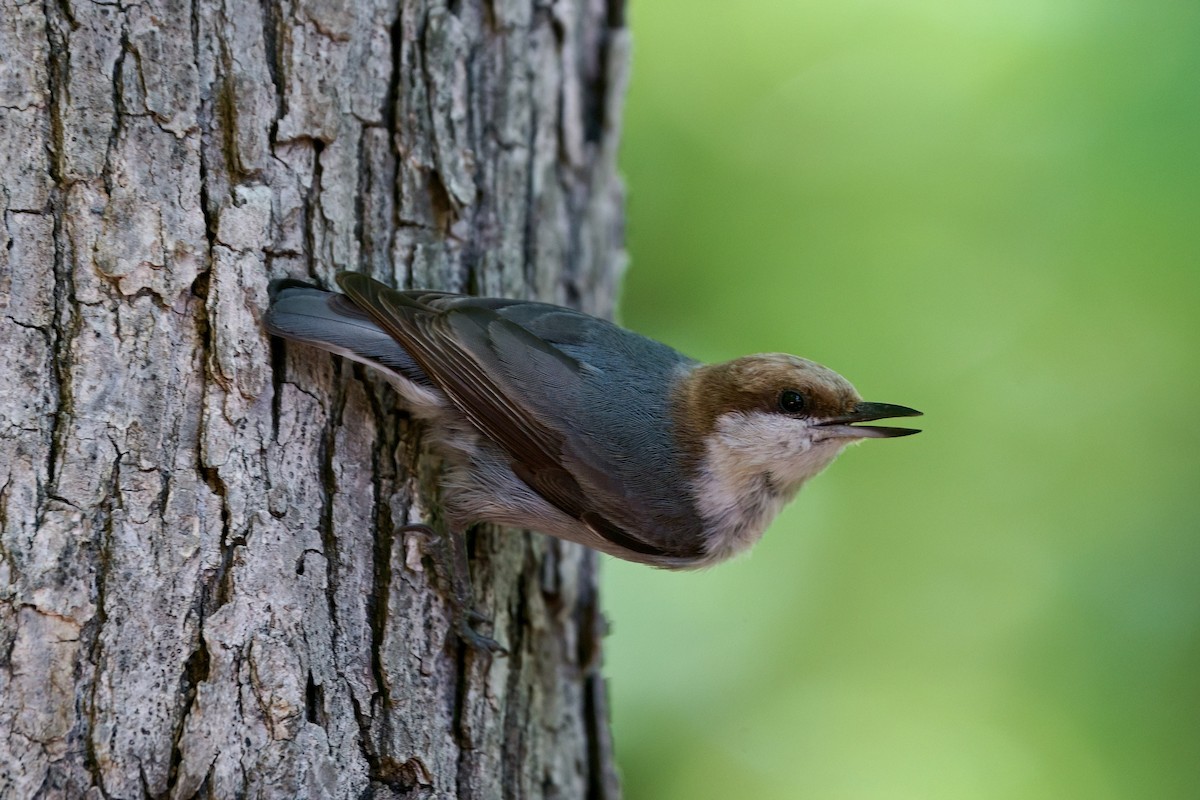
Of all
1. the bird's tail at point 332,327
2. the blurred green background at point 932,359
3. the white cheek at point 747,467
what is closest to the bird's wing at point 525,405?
the bird's tail at point 332,327

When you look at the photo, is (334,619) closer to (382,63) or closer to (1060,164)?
(382,63)

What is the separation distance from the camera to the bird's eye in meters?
2.78

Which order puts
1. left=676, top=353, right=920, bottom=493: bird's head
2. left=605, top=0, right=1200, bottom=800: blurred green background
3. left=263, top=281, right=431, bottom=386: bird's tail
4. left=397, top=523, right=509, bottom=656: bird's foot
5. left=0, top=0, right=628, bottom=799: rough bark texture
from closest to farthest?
left=0, top=0, right=628, bottom=799: rough bark texture, left=263, top=281, right=431, bottom=386: bird's tail, left=397, top=523, right=509, bottom=656: bird's foot, left=676, top=353, right=920, bottom=493: bird's head, left=605, top=0, right=1200, bottom=800: blurred green background

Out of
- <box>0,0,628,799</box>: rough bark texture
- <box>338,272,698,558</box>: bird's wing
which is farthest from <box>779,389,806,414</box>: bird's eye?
<box>0,0,628,799</box>: rough bark texture

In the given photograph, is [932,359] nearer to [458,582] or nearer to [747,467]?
[747,467]

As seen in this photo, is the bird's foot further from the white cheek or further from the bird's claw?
the white cheek

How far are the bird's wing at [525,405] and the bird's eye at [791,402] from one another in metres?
0.50

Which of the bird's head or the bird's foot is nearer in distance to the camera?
the bird's foot

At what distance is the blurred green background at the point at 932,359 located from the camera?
462 cm

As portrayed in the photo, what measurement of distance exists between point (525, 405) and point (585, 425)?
17cm

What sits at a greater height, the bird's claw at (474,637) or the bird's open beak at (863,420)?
the bird's open beak at (863,420)

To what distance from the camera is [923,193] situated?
196 inches

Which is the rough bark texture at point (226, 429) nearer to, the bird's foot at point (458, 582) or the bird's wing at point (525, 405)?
the bird's foot at point (458, 582)

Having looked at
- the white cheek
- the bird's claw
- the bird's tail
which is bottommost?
the bird's claw
